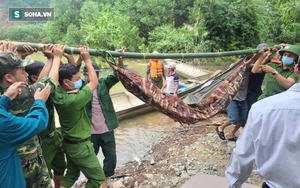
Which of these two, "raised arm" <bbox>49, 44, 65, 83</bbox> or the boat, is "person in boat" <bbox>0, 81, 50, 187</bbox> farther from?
the boat

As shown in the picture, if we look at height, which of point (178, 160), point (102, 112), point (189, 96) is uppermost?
point (189, 96)

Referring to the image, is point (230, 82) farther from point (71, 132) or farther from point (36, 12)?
point (36, 12)

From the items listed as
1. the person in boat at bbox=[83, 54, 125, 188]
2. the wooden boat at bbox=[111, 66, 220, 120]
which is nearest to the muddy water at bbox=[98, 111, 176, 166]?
the wooden boat at bbox=[111, 66, 220, 120]

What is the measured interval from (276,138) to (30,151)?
146cm

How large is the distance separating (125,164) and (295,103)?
129 inches

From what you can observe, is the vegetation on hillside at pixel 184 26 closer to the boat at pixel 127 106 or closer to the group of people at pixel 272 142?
the boat at pixel 127 106

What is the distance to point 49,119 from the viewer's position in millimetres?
2352

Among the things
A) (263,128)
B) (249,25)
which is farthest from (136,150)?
(249,25)

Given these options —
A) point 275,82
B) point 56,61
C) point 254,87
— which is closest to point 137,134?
point 254,87

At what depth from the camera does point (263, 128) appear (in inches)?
53.1

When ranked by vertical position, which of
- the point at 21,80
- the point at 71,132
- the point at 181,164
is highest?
the point at 21,80

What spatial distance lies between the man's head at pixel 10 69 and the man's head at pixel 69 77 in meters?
0.53

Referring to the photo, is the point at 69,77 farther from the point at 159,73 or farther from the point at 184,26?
the point at 184,26

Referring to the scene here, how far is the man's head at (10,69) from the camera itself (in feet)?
5.19
